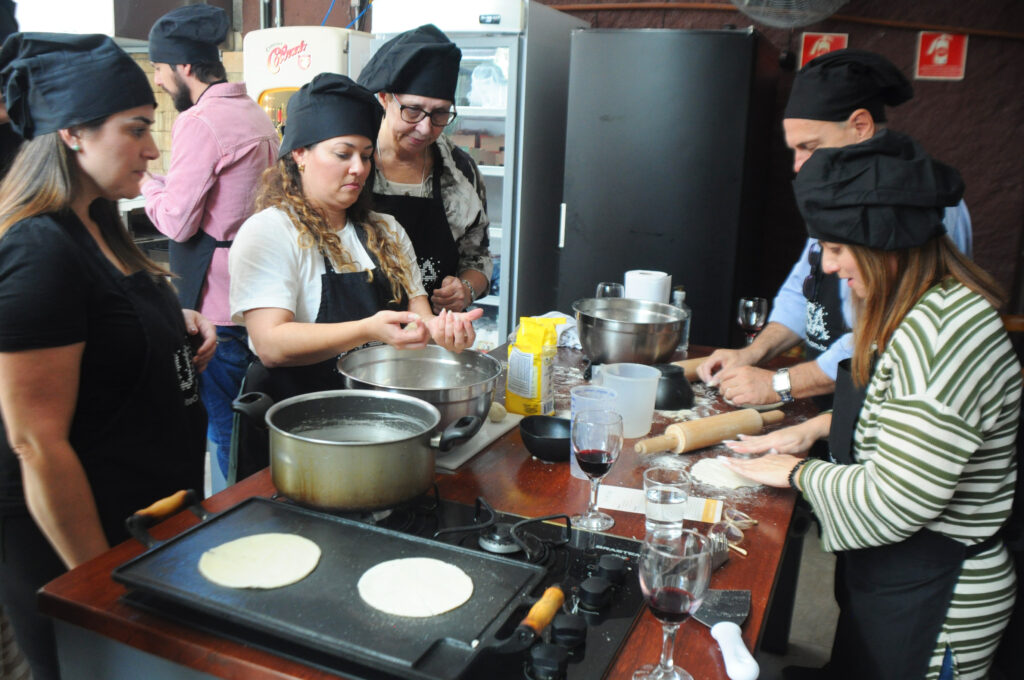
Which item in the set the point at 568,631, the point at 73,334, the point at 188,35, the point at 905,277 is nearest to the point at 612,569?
the point at 568,631

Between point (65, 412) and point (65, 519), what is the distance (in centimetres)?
19

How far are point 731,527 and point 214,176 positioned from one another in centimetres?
210

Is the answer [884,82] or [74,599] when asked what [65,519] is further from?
[884,82]

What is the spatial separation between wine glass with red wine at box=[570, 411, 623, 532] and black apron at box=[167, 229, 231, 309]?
5.80 ft

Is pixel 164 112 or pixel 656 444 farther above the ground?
pixel 164 112

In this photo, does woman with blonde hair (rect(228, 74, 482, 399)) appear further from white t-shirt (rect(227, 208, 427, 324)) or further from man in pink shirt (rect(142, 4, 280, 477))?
man in pink shirt (rect(142, 4, 280, 477))

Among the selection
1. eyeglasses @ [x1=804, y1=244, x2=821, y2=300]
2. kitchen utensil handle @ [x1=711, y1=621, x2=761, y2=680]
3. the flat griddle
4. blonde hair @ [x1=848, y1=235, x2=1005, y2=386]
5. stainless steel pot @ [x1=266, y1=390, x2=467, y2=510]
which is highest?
blonde hair @ [x1=848, y1=235, x2=1005, y2=386]

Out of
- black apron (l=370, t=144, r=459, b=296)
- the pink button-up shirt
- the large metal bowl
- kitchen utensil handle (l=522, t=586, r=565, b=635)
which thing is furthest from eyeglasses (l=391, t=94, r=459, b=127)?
kitchen utensil handle (l=522, t=586, r=565, b=635)

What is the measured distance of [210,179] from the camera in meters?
2.69

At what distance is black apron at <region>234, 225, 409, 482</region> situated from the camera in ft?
6.26

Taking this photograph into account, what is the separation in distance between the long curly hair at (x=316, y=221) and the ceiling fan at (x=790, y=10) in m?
1.72

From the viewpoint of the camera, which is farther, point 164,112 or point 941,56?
point 164,112

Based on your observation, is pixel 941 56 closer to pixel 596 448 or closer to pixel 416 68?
pixel 416 68

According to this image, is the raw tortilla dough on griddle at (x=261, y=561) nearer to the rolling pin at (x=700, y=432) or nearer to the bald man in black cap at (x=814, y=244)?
the rolling pin at (x=700, y=432)
